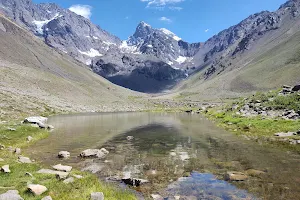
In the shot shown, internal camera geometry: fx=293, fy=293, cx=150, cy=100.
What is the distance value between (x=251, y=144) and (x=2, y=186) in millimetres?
27467

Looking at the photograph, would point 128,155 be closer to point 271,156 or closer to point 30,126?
point 271,156

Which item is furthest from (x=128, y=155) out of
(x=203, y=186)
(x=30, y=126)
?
(x=30, y=126)

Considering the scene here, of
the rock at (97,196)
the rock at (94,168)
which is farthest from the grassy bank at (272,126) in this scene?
the rock at (97,196)

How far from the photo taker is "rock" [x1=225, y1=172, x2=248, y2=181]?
67.4 feet

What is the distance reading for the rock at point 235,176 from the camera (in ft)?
67.4

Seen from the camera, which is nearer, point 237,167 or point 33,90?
point 237,167

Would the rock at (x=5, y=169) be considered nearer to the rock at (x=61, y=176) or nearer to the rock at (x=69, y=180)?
the rock at (x=61, y=176)

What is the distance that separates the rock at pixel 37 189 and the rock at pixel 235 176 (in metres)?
12.2

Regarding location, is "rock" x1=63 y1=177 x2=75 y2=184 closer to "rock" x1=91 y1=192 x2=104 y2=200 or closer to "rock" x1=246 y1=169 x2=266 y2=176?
"rock" x1=91 y1=192 x2=104 y2=200

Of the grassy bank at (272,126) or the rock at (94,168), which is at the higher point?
the grassy bank at (272,126)

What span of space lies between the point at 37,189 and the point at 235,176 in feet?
43.6

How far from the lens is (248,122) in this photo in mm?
51281

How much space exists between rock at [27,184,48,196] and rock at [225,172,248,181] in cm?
1217

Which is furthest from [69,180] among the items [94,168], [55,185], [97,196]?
[94,168]
